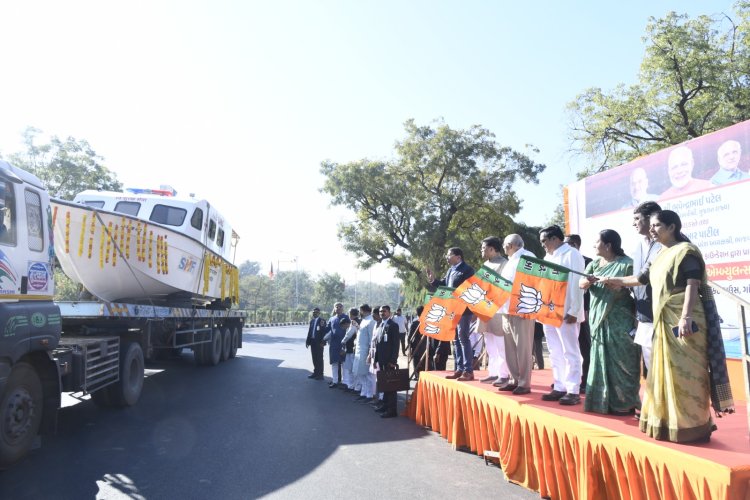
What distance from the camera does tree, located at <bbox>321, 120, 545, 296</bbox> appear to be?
2550 cm

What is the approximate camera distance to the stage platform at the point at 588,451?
300 cm

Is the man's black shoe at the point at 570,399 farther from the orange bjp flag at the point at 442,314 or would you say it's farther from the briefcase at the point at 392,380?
the briefcase at the point at 392,380

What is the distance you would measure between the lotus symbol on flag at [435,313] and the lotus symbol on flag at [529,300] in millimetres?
1653

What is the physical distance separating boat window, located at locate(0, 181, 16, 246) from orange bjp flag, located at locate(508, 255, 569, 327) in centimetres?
500

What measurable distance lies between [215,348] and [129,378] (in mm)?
5854

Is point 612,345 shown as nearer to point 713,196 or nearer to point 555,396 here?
point 555,396

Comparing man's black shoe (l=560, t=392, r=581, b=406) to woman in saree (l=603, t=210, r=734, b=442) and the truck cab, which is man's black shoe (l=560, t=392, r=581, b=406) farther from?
the truck cab

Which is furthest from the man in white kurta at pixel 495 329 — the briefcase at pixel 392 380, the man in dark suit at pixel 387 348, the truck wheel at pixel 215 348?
the truck wheel at pixel 215 348

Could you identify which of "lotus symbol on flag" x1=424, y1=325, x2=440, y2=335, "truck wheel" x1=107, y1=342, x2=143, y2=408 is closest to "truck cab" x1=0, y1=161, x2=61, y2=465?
"truck wheel" x1=107, y1=342, x2=143, y2=408

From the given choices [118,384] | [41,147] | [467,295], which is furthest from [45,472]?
[41,147]

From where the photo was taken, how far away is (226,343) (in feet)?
49.8

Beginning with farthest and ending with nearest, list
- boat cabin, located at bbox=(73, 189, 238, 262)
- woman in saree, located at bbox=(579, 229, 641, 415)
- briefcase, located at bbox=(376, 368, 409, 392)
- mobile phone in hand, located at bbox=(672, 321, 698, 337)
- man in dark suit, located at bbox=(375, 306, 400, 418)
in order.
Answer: boat cabin, located at bbox=(73, 189, 238, 262) < man in dark suit, located at bbox=(375, 306, 400, 418) < briefcase, located at bbox=(376, 368, 409, 392) < woman in saree, located at bbox=(579, 229, 641, 415) < mobile phone in hand, located at bbox=(672, 321, 698, 337)

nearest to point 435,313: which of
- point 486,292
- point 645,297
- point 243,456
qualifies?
point 486,292

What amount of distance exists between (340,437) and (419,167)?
67.6 feet
